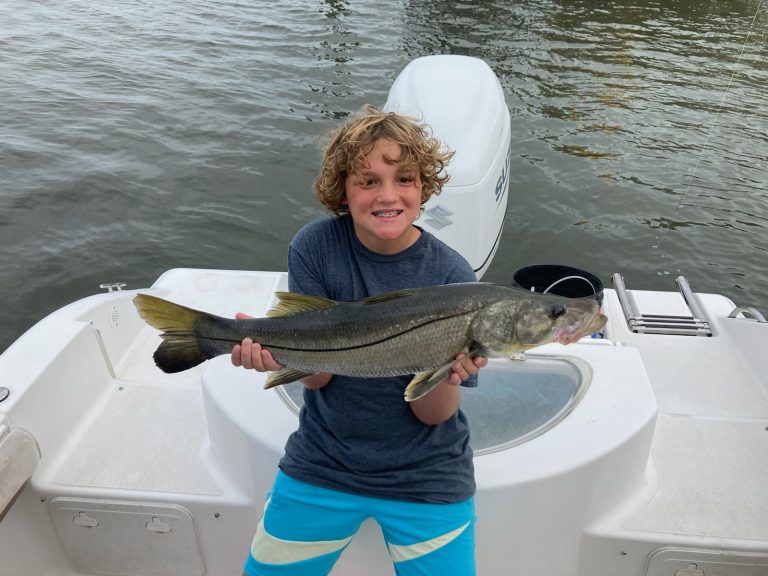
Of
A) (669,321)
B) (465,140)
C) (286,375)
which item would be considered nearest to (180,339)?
(286,375)

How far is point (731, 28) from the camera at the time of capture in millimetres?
18938

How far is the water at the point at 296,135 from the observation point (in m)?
8.62

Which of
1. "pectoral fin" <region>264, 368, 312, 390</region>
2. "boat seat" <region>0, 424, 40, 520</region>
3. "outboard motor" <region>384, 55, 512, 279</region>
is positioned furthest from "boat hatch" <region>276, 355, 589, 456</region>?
"outboard motor" <region>384, 55, 512, 279</region>

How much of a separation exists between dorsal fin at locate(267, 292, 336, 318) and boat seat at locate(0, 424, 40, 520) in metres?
1.70

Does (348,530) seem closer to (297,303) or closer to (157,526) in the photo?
(297,303)

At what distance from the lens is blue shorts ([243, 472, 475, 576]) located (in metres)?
2.42

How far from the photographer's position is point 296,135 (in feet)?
37.3

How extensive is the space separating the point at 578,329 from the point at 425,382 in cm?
53

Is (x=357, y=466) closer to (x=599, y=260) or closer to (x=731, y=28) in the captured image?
(x=599, y=260)

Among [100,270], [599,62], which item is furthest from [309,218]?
[599,62]

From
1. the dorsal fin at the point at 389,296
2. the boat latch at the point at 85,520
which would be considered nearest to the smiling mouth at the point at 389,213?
the dorsal fin at the point at 389,296

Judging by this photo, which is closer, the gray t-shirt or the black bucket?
the gray t-shirt

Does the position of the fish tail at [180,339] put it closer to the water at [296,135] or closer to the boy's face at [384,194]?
the boy's face at [384,194]

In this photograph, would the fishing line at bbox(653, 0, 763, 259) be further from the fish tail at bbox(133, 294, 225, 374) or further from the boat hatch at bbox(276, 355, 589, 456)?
the fish tail at bbox(133, 294, 225, 374)
